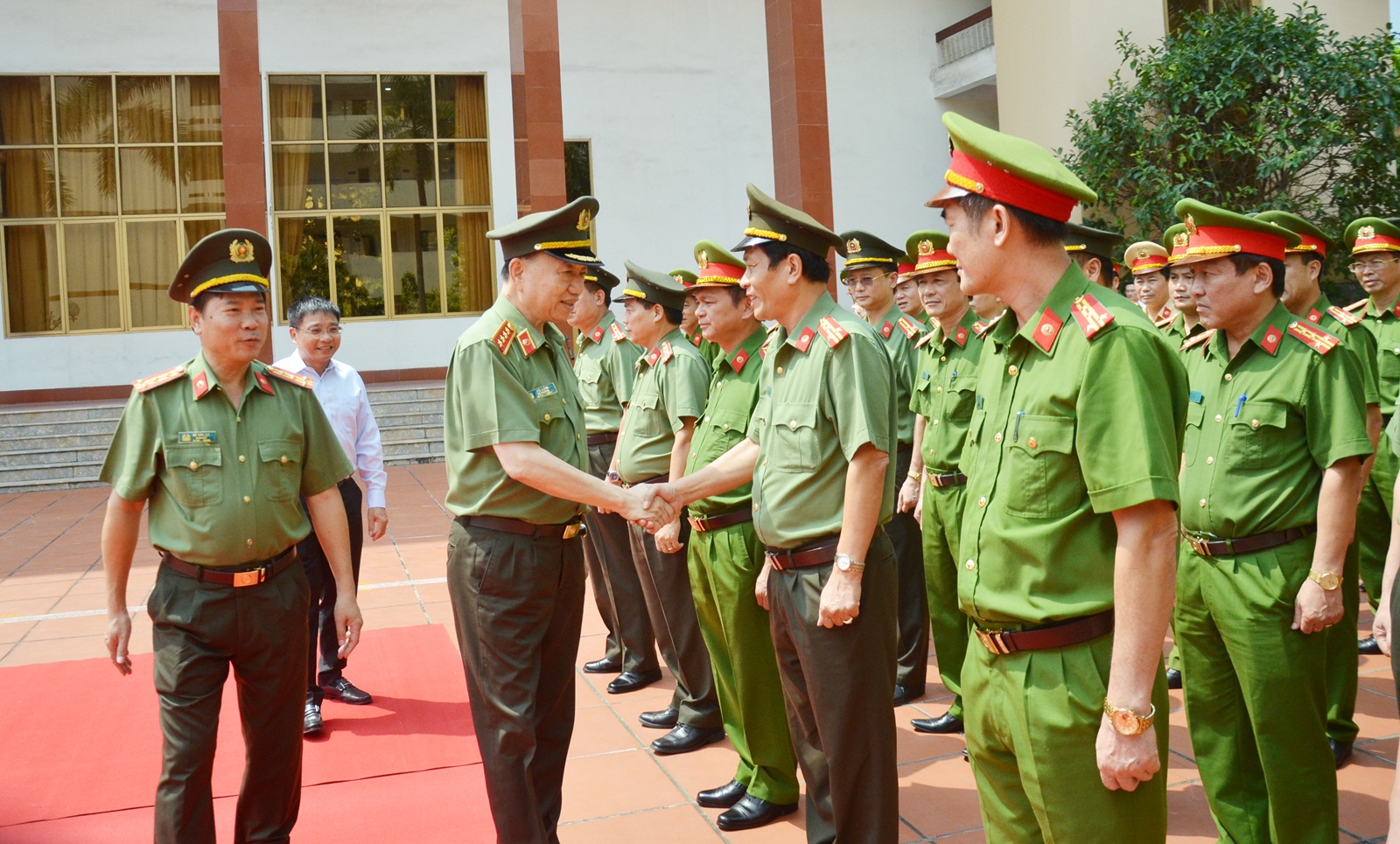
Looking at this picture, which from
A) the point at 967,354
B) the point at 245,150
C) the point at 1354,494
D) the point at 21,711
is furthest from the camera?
the point at 245,150

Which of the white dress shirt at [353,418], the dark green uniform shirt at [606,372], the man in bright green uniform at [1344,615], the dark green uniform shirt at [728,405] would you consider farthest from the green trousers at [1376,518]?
the white dress shirt at [353,418]

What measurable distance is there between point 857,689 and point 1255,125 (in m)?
12.1

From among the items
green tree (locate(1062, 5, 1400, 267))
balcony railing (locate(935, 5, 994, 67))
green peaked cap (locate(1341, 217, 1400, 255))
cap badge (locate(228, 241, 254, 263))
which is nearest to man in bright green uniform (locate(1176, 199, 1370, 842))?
cap badge (locate(228, 241, 254, 263))

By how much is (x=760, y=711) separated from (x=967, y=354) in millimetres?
1974

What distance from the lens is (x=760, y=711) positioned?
13.3 ft

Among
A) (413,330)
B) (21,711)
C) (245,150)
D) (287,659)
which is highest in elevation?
(245,150)

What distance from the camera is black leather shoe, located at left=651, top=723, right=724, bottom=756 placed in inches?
186

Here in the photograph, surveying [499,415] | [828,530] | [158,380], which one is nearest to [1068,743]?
[828,530]

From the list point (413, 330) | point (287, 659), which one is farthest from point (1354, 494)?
point (413, 330)

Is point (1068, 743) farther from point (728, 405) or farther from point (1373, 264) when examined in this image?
point (1373, 264)

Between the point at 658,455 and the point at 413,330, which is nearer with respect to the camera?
the point at 658,455

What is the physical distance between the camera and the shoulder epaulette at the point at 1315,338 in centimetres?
336

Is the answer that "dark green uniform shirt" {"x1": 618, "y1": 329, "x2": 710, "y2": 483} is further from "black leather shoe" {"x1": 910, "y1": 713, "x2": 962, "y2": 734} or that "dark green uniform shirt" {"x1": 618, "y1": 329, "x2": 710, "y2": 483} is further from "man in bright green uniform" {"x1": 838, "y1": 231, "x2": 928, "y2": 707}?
"black leather shoe" {"x1": 910, "y1": 713, "x2": 962, "y2": 734}

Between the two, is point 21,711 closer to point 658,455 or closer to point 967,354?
point 658,455
